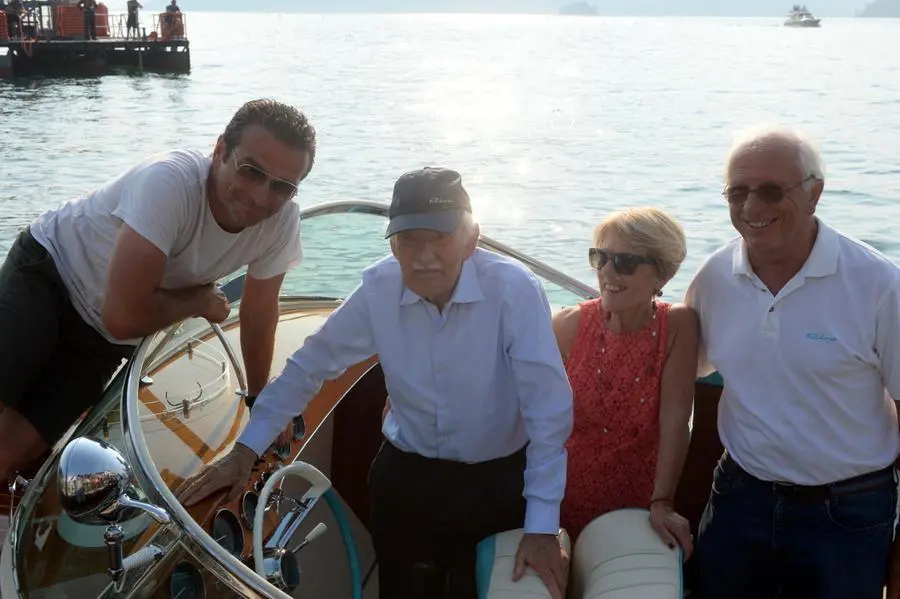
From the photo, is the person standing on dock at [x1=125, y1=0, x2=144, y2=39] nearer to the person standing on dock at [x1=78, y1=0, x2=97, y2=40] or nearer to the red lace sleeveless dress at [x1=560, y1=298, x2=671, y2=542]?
the person standing on dock at [x1=78, y1=0, x2=97, y2=40]

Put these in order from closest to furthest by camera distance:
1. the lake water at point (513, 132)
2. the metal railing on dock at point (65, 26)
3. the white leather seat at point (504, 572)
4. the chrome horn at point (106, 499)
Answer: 1. the chrome horn at point (106, 499)
2. the white leather seat at point (504, 572)
3. the lake water at point (513, 132)
4. the metal railing on dock at point (65, 26)

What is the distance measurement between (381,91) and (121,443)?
1137 inches

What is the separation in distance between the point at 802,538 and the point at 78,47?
3441 cm

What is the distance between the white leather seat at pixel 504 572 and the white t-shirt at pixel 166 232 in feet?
3.08

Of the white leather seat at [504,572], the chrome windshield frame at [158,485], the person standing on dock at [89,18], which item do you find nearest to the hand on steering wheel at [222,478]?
the chrome windshield frame at [158,485]

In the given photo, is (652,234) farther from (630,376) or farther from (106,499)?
(106,499)

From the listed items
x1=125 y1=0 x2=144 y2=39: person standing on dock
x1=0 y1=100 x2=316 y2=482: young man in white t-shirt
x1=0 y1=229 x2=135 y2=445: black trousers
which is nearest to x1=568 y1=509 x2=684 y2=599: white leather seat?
x1=0 y1=100 x2=316 y2=482: young man in white t-shirt

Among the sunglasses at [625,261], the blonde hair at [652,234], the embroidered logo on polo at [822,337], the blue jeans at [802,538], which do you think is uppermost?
the blonde hair at [652,234]

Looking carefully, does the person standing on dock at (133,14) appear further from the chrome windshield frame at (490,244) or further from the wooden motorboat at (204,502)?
the wooden motorboat at (204,502)

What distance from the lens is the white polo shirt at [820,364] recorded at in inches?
81.3

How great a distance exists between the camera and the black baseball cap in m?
1.92

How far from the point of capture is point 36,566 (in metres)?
1.92

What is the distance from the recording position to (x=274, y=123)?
2244mm

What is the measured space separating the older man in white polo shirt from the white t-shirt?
1120 mm
